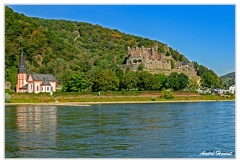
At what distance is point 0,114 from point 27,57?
66275 mm

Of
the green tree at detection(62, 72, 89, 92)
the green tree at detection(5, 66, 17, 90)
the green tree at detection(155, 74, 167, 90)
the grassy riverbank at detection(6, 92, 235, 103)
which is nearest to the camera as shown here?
the grassy riverbank at detection(6, 92, 235, 103)

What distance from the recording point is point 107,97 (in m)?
44.2

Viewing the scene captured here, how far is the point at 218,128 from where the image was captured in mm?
16484

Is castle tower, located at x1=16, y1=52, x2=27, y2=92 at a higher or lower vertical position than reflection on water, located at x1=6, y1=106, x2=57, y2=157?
higher

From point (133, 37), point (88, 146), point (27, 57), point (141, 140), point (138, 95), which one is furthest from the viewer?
point (133, 37)

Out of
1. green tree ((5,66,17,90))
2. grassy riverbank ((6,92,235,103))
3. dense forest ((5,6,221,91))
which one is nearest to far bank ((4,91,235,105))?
grassy riverbank ((6,92,235,103))

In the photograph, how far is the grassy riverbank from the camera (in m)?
40.9

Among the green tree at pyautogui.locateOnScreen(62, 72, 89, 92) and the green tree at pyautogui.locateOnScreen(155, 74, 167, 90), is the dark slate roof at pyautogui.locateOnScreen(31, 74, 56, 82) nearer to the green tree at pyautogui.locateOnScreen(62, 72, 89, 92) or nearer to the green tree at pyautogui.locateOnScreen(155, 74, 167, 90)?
the green tree at pyautogui.locateOnScreen(62, 72, 89, 92)

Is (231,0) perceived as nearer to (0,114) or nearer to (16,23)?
(0,114)

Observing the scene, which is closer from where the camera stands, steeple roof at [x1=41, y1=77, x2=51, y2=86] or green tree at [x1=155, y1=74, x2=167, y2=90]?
steeple roof at [x1=41, y1=77, x2=51, y2=86]

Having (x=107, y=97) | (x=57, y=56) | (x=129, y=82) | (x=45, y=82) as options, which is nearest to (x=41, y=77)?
(x=45, y=82)

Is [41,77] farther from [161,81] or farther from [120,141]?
[120,141]

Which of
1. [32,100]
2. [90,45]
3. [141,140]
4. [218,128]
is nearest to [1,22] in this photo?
[141,140]

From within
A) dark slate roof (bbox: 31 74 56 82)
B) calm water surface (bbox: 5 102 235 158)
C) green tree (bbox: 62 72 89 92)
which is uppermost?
dark slate roof (bbox: 31 74 56 82)
